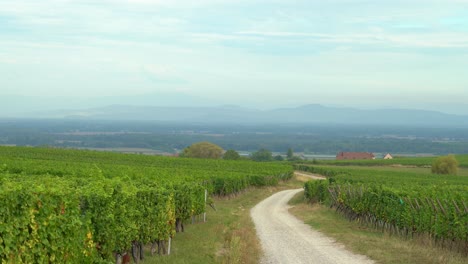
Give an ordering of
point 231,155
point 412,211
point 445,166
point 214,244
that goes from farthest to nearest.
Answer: point 231,155 < point 445,166 < point 412,211 < point 214,244

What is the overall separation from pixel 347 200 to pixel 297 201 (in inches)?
659

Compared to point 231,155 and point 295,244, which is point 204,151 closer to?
point 231,155

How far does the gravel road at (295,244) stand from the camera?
20.1 metres

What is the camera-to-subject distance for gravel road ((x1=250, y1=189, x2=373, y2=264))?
65.8 ft

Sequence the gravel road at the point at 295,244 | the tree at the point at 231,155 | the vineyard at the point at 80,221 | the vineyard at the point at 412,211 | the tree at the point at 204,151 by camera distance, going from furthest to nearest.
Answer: the tree at the point at 204,151 < the tree at the point at 231,155 < the vineyard at the point at 412,211 < the gravel road at the point at 295,244 < the vineyard at the point at 80,221

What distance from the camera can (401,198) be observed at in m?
26.8

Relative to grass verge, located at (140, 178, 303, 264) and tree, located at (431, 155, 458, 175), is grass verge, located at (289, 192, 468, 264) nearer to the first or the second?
grass verge, located at (140, 178, 303, 264)

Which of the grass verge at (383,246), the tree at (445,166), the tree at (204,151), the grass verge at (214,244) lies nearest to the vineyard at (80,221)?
the grass verge at (214,244)

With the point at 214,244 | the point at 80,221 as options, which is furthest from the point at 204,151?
the point at 80,221

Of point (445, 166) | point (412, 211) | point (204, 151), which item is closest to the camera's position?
point (412, 211)

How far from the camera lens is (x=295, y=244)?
926 inches

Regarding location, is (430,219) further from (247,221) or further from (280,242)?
(247,221)

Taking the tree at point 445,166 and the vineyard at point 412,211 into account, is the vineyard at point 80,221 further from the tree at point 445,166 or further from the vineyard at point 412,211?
the tree at point 445,166

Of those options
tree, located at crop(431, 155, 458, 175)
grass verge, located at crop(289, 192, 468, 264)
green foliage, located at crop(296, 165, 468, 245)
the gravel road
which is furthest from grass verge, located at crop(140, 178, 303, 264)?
tree, located at crop(431, 155, 458, 175)
